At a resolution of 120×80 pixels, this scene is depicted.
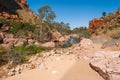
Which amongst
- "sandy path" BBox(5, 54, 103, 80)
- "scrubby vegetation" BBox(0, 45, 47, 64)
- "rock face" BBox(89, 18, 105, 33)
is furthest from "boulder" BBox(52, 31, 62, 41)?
"sandy path" BBox(5, 54, 103, 80)

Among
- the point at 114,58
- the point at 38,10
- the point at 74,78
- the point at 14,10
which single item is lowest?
the point at 74,78

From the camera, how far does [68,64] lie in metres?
16.2

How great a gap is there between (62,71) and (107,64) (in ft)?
10.6

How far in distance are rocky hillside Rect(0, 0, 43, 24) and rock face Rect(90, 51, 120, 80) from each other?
86.1 metres

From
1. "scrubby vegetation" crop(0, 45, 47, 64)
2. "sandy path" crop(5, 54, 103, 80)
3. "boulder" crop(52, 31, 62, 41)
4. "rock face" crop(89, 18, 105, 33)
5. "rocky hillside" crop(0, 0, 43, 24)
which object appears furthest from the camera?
"rocky hillside" crop(0, 0, 43, 24)

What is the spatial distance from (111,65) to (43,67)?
17.0 ft

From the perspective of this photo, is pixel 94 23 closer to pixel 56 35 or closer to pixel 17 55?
pixel 56 35

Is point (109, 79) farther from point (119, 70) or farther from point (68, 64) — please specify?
point (68, 64)

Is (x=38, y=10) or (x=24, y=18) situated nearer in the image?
(x=38, y=10)

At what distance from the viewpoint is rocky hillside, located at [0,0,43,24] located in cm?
10141

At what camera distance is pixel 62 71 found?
15.2 meters

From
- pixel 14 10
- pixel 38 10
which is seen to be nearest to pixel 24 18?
pixel 14 10

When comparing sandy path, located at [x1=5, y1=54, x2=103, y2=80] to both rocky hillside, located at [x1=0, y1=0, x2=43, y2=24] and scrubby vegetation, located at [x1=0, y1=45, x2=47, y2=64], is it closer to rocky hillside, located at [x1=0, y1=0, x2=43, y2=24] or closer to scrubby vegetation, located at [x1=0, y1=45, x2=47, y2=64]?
scrubby vegetation, located at [x1=0, y1=45, x2=47, y2=64]

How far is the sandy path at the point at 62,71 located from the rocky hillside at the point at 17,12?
8433cm
